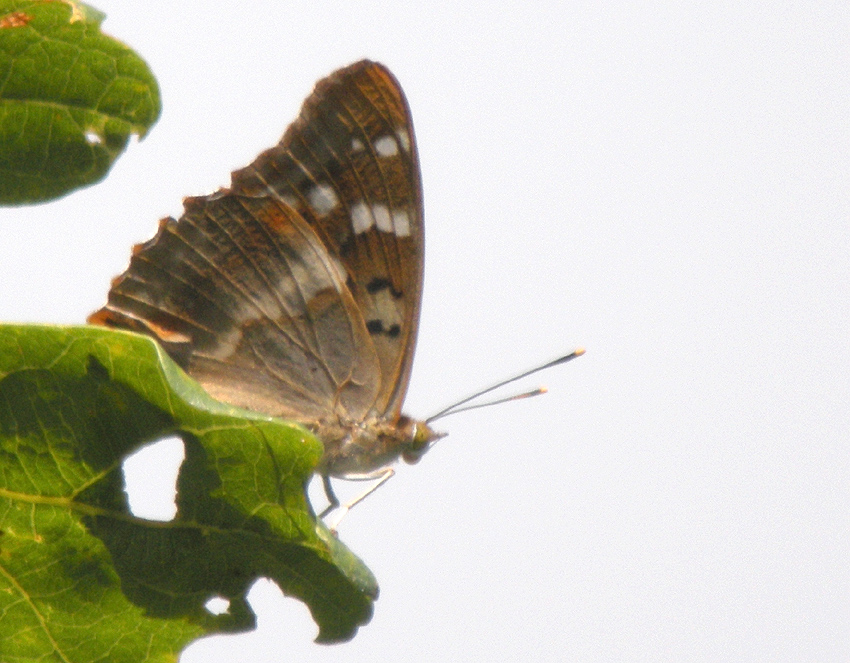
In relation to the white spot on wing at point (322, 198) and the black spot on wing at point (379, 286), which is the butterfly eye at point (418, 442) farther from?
the white spot on wing at point (322, 198)

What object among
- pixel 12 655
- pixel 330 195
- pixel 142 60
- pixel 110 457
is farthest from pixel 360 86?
pixel 12 655

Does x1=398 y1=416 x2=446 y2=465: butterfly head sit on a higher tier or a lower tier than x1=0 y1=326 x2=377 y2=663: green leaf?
lower

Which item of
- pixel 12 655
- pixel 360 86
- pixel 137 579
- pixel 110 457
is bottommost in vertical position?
pixel 12 655

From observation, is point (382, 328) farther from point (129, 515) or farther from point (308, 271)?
point (129, 515)

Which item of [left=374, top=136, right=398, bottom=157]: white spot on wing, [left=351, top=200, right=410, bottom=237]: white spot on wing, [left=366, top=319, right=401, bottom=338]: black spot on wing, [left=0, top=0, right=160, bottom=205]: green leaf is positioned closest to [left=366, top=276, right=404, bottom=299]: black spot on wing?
[left=366, top=319, right=401, bottom=338]: black spot on wing

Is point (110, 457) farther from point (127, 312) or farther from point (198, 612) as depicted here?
point (127, 312)

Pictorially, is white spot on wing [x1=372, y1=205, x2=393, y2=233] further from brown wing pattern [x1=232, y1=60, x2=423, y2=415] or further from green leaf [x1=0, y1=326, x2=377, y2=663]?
green leaf [x1=0, y1=326, x2=377, y2=663]
